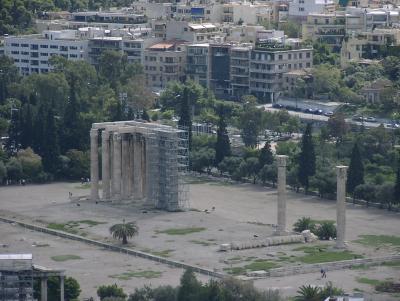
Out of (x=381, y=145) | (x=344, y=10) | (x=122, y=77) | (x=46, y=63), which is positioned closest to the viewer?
(x=381, y=145)

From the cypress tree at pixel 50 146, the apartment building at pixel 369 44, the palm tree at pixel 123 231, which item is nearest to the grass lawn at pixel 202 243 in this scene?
the palm tree at pixel 123 231

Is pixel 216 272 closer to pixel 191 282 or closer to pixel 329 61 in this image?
pixel 191 282

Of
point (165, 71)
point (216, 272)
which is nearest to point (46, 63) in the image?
point (165, 71)

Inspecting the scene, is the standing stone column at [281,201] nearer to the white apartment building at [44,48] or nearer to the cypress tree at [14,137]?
the cypress tree at [14,137]

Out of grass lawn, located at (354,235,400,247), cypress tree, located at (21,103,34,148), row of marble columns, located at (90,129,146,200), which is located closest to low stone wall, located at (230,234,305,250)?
grass lawn, located at (354,235,400,247)

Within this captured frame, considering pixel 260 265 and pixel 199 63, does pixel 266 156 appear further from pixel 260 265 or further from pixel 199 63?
pixel 199 63
